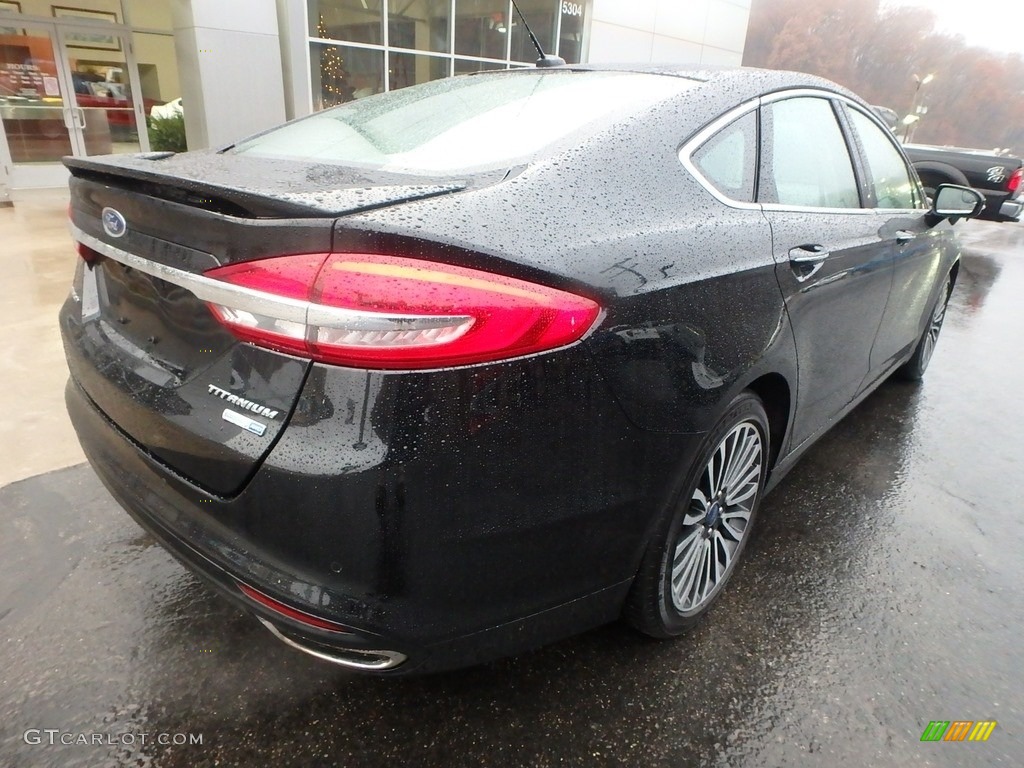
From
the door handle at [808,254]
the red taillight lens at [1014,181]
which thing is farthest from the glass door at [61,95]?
the red taillight lens at [1014,181]

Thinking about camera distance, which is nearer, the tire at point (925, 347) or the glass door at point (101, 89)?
the tire at point (925, 347)

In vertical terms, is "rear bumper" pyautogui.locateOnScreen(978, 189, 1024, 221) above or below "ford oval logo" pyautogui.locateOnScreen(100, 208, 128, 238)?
below

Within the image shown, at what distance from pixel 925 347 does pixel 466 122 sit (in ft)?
12.0

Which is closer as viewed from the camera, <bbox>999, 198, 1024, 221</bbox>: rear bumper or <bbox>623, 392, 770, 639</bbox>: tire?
<bbox>623, 392, 770, 639</bbox>: tire

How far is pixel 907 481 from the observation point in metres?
3.15

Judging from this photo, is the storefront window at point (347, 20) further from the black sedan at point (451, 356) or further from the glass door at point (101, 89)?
the black sedan at point (451, 356)

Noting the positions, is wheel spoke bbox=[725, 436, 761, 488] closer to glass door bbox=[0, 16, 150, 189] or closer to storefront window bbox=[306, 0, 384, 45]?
storefront window bbox=[306, 0, 384, 45]

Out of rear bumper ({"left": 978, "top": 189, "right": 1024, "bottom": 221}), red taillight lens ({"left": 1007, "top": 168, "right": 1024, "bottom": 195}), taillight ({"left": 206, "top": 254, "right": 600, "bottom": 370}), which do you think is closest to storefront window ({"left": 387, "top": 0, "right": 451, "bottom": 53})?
rear bumper ({"left": 978, "top": 189, "right": 1024, "bottom": 221})

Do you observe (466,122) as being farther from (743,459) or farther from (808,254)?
(743,459)

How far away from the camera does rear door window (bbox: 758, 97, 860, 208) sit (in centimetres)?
213

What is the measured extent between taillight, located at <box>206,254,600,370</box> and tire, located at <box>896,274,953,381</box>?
12.0 ft

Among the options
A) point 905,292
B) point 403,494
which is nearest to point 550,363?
point 403,494

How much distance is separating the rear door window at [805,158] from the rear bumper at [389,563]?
3.95ft

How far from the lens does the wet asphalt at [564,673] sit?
171 centimetres
